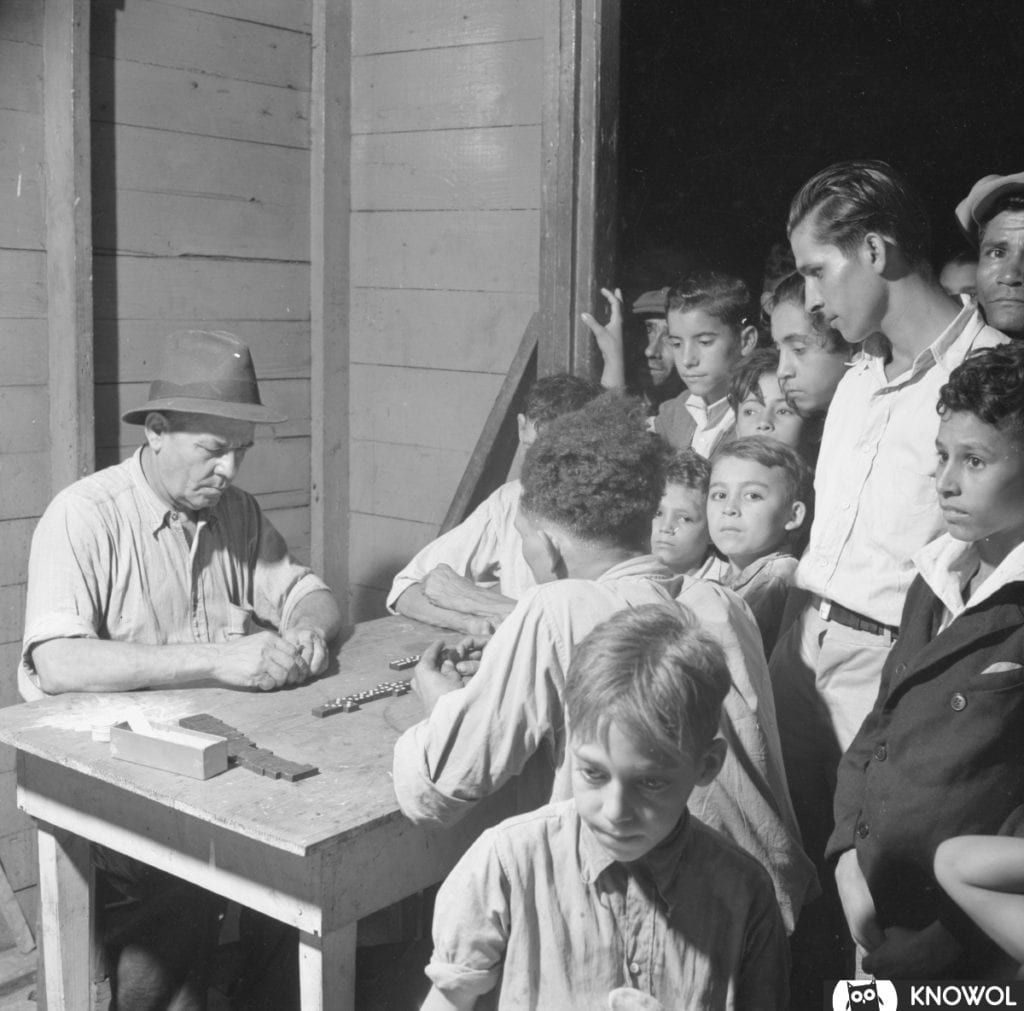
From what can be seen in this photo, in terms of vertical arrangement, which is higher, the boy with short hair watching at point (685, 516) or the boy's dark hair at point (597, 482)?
the boy's dark hair at point (597, 482)

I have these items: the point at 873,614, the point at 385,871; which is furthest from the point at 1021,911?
the point at 385,871

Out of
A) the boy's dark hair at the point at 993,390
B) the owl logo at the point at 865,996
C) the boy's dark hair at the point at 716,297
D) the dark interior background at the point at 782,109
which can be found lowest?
the owl logo at the point at 865,996

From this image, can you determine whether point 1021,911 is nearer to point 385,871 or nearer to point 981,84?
point 385,871

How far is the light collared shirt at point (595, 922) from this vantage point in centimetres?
211

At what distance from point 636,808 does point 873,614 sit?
1.30 meters

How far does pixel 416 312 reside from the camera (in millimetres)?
5699

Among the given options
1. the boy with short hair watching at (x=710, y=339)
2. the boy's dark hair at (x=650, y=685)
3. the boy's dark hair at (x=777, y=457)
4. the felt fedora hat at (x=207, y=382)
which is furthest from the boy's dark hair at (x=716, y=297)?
the boy's dark hair at (x=650, y=685)

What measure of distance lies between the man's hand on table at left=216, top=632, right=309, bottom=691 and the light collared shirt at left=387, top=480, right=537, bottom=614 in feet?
2.96

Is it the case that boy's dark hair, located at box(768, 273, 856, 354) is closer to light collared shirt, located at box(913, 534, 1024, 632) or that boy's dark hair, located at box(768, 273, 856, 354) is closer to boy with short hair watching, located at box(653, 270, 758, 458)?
boy with short hair watching, located at box(653, 270, 758, 458)

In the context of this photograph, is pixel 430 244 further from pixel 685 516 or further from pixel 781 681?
pixel 781 681

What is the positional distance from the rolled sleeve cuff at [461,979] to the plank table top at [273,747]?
Result: 44 centimetres

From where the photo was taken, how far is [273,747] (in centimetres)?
296

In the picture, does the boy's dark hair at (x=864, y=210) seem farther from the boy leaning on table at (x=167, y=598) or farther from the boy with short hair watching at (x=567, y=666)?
the boy leaning on table at (x=167, y=598)

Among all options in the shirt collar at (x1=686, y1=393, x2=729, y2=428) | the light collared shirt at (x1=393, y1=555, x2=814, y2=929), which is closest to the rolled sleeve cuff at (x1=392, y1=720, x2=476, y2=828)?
the light collared shirt at (x1=393, y1=555, x2=814, y2=929)
